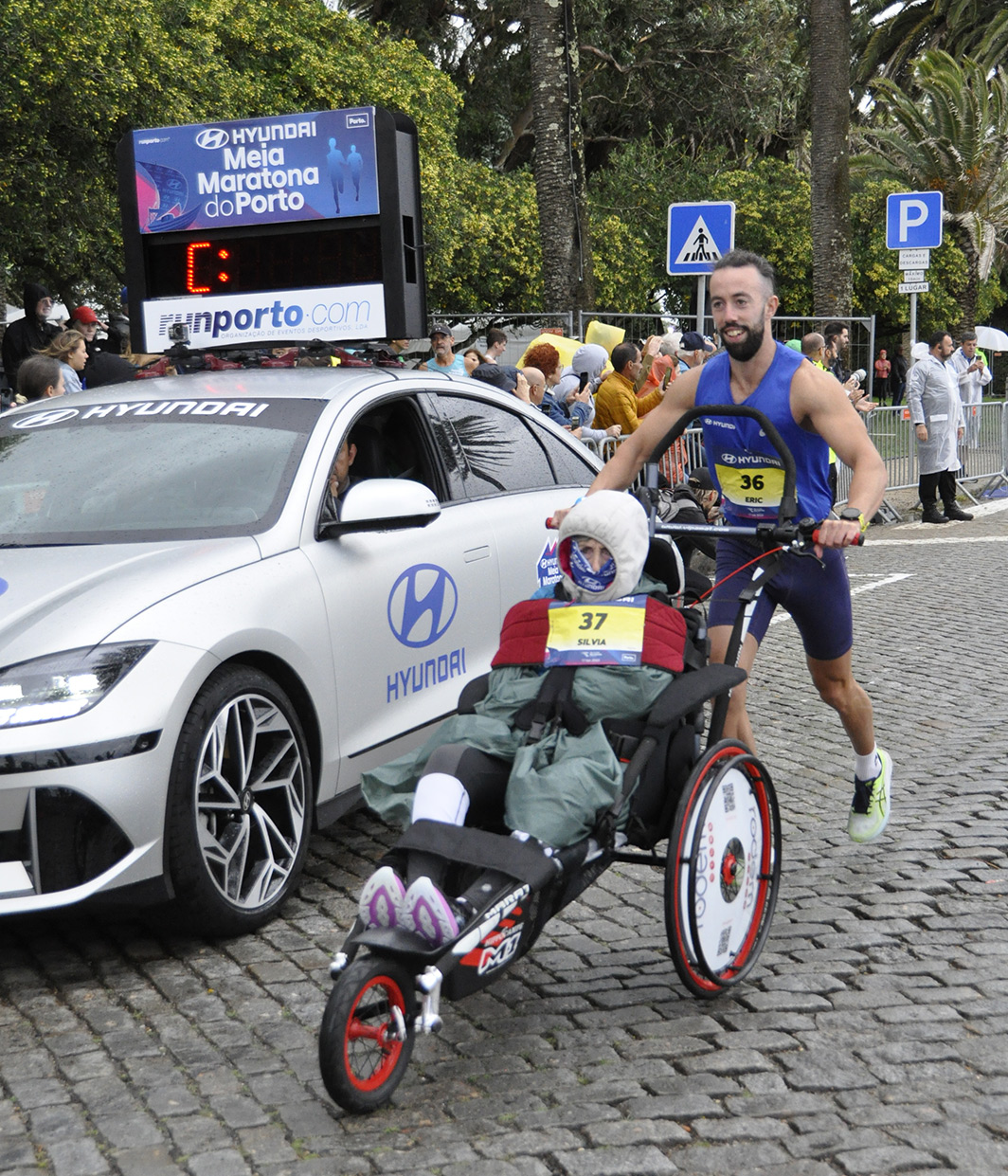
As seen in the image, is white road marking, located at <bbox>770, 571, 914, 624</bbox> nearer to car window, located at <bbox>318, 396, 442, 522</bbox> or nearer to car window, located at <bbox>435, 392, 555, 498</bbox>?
car window, located at <bbox>435, 392, 555, 498</bbox>

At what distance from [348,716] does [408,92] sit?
2250cm

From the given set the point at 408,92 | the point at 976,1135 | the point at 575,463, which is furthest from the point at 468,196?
→ the point at 976,1135

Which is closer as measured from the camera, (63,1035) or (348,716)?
(63,1035)

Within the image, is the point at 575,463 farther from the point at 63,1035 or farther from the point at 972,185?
the point at 972,185

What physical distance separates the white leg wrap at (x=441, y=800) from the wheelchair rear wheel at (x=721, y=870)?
0.49m

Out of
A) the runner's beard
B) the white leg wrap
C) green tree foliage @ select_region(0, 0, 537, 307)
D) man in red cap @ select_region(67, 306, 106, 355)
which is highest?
green tree foliage @ select_region(0, 0, 537, 307)

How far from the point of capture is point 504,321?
1627 cm

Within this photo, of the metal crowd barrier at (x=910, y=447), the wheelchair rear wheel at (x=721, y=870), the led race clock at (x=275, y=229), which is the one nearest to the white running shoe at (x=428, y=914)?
the wheelchair rear wheel at (x=721, y=870)

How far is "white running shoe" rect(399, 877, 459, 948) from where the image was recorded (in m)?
3.11

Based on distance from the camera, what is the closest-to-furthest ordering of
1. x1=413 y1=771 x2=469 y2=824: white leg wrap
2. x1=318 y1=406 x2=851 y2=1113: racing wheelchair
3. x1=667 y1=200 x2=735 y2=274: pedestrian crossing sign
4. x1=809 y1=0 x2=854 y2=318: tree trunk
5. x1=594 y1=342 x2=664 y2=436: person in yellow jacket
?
1. x1=318 y1=406 x2=851 y2=1113: racing wheelchair
2. x1=413 y1=771 x2=469 y2=824: white leg wrap
3. x1=594 y1=342 x2=664 y2=436: person in yellow jacket
4. x1=667 y1=200 x2=735 y2=274: pedestrian crossing sign
5. x1=809 y1=0 x2=854 y2=318: tree trunk

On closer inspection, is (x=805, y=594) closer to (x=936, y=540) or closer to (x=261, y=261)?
(x=261, y=261)

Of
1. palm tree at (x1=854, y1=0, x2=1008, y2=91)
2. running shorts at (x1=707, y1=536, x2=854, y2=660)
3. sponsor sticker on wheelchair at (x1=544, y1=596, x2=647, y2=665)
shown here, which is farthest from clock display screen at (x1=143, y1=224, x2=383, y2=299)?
palm tree at (x1=854, y1=0, x2=1008, y2=91)

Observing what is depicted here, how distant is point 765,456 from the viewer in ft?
14.7

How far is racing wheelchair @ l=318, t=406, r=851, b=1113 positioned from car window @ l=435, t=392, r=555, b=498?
149cm
